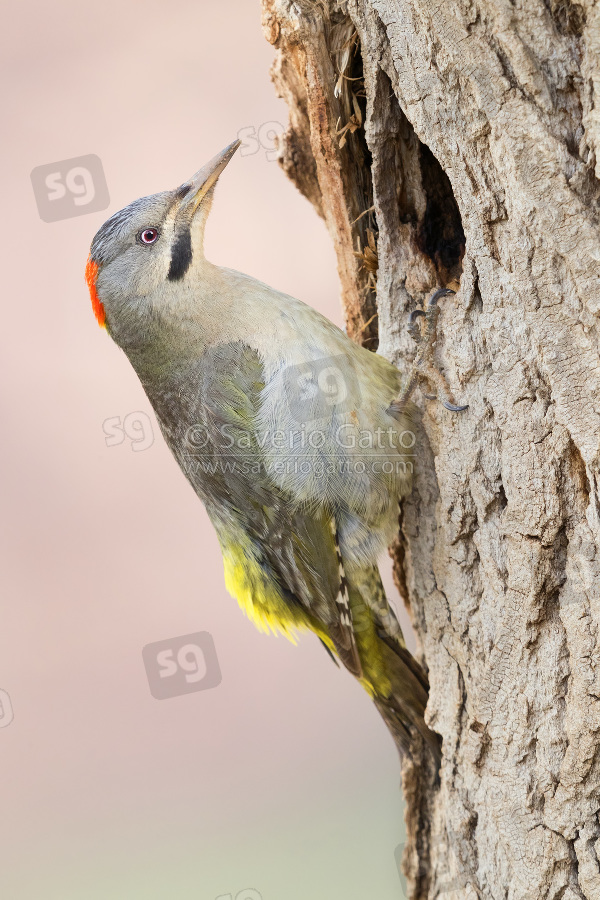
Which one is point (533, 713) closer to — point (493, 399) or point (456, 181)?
point (493, 399)

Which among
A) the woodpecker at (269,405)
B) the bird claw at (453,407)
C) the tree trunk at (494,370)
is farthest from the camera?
the woodpecker at (269,405)

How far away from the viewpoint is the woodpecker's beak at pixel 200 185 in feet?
7.01

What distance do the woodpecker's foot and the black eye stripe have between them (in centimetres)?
68

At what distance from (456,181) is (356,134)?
0.73m

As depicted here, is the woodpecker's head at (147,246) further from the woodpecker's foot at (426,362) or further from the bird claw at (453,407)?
the bird claw at (453,407)

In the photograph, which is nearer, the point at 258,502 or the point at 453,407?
the point at 453,407

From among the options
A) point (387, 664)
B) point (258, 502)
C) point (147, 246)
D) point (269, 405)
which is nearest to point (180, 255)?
point (147, 246)

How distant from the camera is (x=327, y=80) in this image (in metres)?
2.20

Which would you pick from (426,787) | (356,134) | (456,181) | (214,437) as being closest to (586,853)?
(426,787)

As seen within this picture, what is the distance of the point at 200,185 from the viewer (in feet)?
7.04

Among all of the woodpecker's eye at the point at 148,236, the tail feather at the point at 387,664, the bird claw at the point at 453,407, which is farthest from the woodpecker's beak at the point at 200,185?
the tail feather at the point at 387,664

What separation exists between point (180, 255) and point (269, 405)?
0.53 m

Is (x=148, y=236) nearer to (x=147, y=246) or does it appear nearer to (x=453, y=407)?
(x=147, y=246)

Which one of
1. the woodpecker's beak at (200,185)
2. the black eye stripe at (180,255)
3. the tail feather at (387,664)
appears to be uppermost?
the woodpecker's beak at (200,185)
